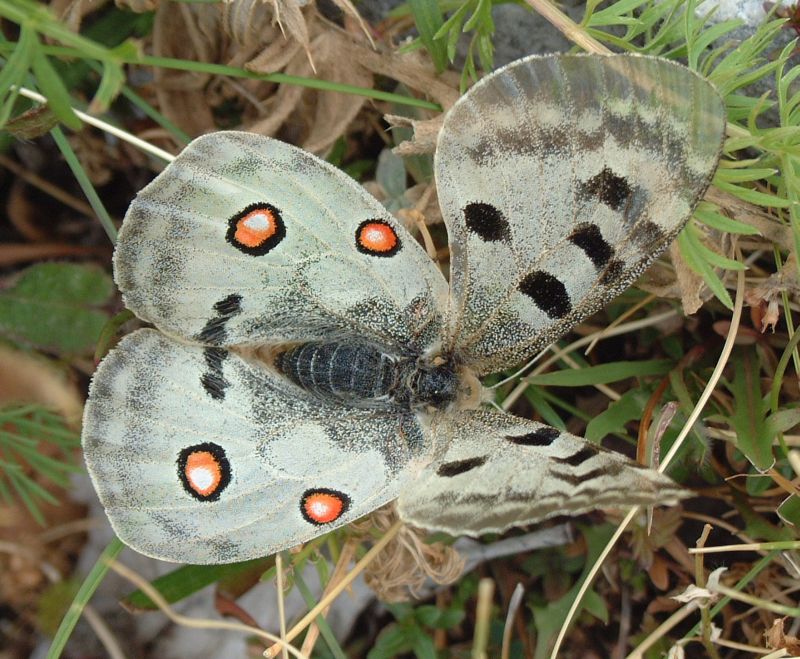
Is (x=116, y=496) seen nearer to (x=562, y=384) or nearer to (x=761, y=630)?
(x=562, y=384)

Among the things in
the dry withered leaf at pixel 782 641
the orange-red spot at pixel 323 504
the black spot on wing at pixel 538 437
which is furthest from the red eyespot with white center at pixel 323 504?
the dry withered leaf at pixel 782 641

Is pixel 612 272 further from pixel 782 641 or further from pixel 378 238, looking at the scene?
pixel 782 641

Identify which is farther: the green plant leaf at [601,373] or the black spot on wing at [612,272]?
the green plant leaf at [601,373]

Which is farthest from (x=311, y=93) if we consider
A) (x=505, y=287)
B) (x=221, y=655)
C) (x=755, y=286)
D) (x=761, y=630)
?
(x=761, y=630)

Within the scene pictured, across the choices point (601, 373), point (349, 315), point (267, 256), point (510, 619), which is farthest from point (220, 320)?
point (510, 619)

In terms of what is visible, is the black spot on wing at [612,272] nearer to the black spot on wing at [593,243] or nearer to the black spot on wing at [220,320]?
the black spot on wing at [593,243]

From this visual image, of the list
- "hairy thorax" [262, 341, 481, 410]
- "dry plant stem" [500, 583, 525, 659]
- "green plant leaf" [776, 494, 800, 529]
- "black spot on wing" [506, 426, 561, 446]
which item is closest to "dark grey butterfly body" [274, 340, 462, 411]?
"hairy thorax" [262, 341, 481, 410]
